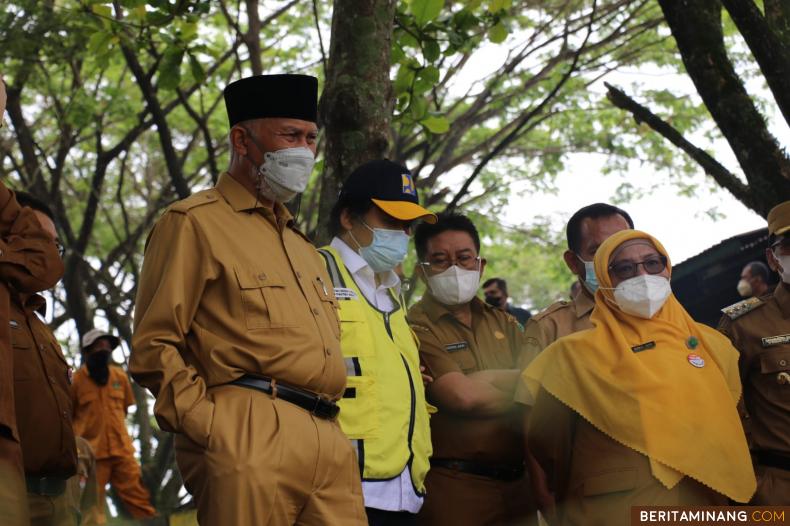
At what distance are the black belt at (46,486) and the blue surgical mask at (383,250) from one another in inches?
61.8

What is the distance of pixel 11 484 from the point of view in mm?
3828

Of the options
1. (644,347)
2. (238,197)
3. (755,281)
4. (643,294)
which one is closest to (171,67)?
(238,197)

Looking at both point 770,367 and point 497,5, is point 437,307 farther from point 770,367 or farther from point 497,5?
point 497,5

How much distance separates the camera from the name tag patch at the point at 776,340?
506 centimetres

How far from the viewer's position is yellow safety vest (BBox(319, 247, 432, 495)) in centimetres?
434

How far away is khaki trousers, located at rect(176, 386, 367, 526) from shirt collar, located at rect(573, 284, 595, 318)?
196 cm

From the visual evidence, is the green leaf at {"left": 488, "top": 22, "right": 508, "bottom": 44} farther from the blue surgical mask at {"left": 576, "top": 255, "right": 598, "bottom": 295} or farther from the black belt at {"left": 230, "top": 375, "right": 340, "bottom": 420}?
the black belt at {"left": 230, "top": 375, "right": 340, "bottom": 420}

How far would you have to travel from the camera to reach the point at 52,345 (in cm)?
485

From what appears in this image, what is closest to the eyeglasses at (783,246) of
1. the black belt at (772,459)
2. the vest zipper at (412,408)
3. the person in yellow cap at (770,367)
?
the person in yellow cap at (770,367)

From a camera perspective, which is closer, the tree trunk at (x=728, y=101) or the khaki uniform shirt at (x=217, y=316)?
the khaki uniform shirt at (x=217, y=316)

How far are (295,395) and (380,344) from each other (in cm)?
82

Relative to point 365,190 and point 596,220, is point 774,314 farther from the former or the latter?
point 365,190

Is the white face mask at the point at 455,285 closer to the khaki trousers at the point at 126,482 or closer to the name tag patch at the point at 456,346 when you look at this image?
the name tag patch at the point at 456,346

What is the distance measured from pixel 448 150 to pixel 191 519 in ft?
17.9
